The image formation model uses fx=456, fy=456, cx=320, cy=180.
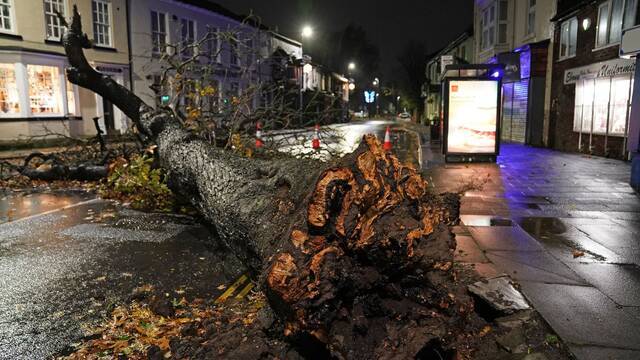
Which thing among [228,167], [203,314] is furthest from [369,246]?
[228,167]

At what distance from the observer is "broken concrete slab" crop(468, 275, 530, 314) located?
3.65m

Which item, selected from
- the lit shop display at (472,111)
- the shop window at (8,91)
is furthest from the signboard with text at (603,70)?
the shop window at (8,91)

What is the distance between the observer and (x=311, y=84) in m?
55.5

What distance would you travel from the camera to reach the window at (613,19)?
531 inches

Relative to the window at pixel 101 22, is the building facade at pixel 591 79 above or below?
below

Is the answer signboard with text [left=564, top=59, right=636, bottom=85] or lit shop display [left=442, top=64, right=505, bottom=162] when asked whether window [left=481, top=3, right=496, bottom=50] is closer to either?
signboard with text [left=564, top=59, right=636, bottom=85]

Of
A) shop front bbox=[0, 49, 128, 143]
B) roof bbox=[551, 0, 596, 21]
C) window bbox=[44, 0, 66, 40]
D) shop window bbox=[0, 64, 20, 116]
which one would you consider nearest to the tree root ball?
roof bbox=[551, 0, 596, 21]

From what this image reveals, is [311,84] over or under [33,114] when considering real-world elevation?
over

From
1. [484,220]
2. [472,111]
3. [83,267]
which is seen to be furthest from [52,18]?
[484,220]

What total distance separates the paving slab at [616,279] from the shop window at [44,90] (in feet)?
74.6

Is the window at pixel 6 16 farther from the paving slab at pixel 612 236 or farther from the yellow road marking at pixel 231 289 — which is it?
the paving slab at pixel 612 236

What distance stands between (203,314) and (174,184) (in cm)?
271

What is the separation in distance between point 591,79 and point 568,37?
270cm

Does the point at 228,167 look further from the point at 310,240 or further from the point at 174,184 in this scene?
the point at 310,240
